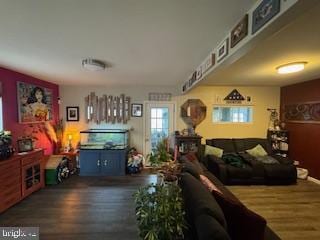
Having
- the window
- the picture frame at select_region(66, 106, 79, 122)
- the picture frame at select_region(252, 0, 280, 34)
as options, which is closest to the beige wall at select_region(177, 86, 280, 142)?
the window

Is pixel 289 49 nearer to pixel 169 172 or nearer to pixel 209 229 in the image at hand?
pixel 169 172

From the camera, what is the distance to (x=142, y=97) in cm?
618

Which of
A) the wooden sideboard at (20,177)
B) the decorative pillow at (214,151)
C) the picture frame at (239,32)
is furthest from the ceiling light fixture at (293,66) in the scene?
the wooden sideboard at (20,177)

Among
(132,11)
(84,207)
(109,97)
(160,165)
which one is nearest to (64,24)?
(132,11)

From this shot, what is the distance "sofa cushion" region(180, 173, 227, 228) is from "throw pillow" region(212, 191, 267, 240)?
0.13 metres

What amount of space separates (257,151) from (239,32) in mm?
4274

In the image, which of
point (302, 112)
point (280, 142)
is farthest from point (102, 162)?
point (302, 112)

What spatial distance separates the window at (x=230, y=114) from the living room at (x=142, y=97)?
0.03 m

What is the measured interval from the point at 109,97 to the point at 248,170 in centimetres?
405

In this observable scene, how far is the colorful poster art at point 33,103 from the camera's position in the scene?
4387 mm

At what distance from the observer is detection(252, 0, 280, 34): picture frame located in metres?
1.31

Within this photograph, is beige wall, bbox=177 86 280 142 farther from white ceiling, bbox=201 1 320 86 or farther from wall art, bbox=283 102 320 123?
white ceiling, bbox=201 1 320 86

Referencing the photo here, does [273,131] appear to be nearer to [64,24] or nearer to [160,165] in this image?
[160,165]

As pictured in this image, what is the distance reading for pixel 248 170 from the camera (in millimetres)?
4676
